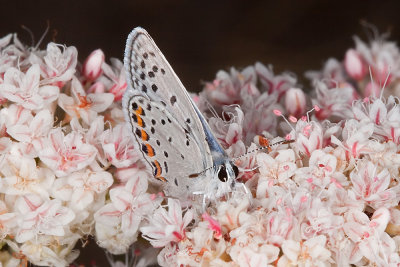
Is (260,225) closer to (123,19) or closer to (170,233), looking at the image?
(170,233)

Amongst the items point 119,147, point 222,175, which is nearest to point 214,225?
point 222,175

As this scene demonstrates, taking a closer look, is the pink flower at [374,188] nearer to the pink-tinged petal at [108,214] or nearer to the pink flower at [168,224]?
the pink flower at [168,224]

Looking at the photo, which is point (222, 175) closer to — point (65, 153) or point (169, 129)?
point (169, 129)

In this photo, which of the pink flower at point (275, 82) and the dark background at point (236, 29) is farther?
the dark background at point (236, 29)

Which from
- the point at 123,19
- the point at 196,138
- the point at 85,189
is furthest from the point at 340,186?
the point at 123,19

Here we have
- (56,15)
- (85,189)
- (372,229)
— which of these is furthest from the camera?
(56,15)

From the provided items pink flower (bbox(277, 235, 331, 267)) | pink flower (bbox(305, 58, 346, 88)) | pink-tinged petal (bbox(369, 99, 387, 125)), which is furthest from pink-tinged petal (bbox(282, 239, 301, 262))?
pink flower (bbox(305, 58, 346, 88))

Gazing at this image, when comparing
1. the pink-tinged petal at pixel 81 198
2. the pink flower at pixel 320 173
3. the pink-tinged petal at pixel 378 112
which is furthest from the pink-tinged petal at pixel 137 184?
the pink-tinged petal at pixel 378 112

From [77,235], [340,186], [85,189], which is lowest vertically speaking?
[77,235]
